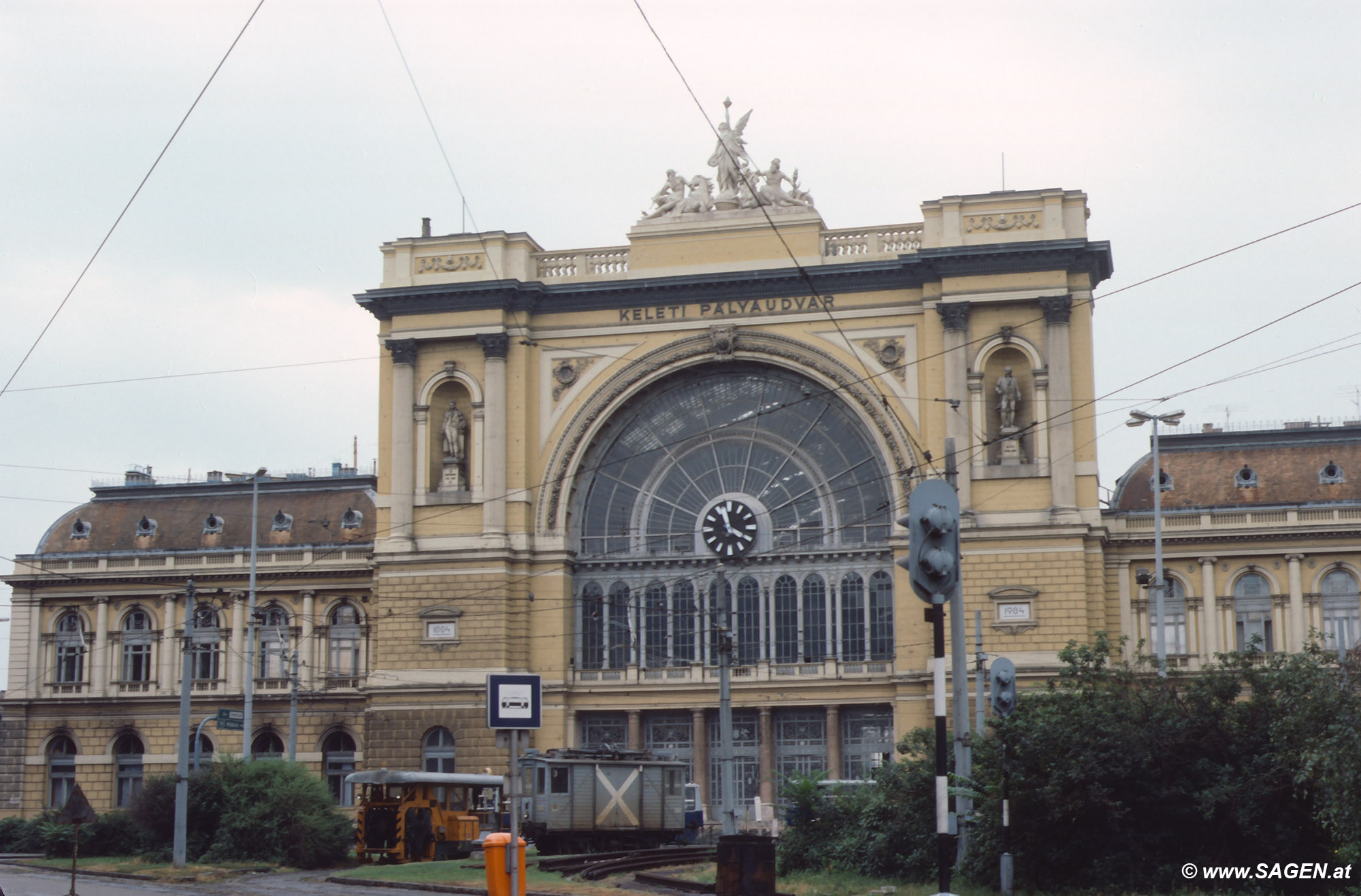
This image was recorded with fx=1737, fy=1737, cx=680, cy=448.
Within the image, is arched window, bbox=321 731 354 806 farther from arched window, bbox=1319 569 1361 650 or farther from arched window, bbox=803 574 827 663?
arched window, bbox=1319 569 1361 650

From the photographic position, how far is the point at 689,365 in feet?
193

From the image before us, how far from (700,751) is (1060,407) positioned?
1632cm

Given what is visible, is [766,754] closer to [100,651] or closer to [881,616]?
[881,616]

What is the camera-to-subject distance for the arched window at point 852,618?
189 feet

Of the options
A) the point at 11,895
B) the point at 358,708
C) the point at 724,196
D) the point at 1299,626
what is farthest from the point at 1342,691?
the point at 358,708

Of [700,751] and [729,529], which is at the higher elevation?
[729,529]

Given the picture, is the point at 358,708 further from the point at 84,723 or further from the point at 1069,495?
the point at 1069,495

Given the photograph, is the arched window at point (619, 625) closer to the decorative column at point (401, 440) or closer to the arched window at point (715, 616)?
the arched window at point (715, 616)

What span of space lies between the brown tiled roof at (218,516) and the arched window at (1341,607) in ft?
115

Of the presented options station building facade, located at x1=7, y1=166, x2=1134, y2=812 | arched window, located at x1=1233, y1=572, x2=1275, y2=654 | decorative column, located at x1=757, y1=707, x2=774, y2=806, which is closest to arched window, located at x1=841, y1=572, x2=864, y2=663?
station building facade, located at x1=7, y1=166, x2=1134, y2=812

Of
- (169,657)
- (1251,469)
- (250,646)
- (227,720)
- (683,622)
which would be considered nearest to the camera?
(227,720)

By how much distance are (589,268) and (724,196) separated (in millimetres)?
5309

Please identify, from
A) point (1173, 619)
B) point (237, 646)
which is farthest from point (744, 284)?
point (237, 646)

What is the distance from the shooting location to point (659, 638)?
5975cm
